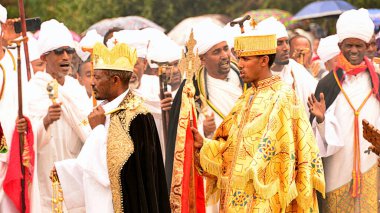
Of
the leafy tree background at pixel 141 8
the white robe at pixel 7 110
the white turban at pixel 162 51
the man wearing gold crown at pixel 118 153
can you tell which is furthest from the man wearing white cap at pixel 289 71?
the leafy tree background at pixel 141 8

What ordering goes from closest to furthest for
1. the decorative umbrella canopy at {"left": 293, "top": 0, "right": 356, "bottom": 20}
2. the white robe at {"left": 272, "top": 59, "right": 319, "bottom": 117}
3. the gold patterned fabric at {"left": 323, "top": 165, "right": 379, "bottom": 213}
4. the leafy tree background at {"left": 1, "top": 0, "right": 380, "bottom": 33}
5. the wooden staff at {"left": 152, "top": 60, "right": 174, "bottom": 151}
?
the gold patterned fabric at {"left": 323, "top": 165, "right": 379, "bottom": 213} → the wooden staff at {"left": 152, "top": 60, "right": 174, "bottom": 151} → the white robe at {"left": 272, "top": 59, "right": 319, "bottom": 117} → the leafy tree background at {"left": 1, "top": 0, "right": 380, "bottom": 33} → the decorative umbrella canopy at {"left": 293, "top": 0, "right": 356, "bottom": 20}

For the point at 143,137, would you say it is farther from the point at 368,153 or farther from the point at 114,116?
the point at 368,153

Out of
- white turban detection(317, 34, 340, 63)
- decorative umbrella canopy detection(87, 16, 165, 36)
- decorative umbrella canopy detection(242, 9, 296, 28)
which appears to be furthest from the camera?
decorative umbrella canopy detection(242, 9, 296, 28)

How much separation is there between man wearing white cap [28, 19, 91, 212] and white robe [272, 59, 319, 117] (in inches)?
93.3

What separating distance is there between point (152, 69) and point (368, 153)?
427cm

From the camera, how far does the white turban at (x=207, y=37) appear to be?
1399 centimetres

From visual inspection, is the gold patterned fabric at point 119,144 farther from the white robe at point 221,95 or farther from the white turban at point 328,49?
the white turban at point 328,49

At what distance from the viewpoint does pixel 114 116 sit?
10.7m

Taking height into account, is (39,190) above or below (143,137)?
below

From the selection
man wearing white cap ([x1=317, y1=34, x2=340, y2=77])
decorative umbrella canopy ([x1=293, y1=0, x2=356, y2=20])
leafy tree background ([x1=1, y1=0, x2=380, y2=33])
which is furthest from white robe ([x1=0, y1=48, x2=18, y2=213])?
decorative umbrella canopy ([x1=293, y1=0, x2=356, y2=20])

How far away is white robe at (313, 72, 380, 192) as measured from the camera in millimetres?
13828

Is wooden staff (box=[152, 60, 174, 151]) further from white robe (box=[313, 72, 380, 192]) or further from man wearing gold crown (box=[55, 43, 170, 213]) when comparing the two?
man wearing gold crown (box=[55, 43, 170, 213])

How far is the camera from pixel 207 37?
14078 mm

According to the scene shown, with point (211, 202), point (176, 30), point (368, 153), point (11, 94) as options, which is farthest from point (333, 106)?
point (176, 30)
